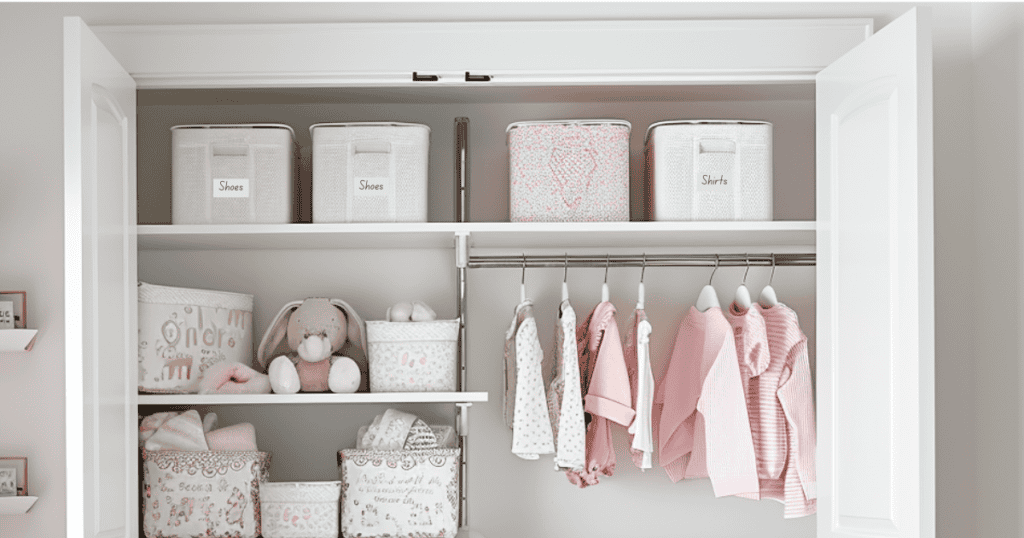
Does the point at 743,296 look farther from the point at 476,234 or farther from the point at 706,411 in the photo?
the point at 476,234

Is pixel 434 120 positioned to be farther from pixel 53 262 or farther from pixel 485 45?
pixel 53 262

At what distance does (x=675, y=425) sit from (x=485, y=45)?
3.48 ft

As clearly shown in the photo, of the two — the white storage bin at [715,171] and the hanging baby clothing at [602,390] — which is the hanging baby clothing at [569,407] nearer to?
the hanging baby clothing at [602,390]

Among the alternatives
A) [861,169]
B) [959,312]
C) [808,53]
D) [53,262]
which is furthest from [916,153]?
[53,262]

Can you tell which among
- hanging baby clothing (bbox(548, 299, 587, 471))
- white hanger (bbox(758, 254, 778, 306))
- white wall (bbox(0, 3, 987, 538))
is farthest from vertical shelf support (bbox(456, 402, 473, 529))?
white wall (bbox(0, 3, 987, 538))

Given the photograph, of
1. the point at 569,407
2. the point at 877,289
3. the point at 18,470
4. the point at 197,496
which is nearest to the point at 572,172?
the point at 569,407

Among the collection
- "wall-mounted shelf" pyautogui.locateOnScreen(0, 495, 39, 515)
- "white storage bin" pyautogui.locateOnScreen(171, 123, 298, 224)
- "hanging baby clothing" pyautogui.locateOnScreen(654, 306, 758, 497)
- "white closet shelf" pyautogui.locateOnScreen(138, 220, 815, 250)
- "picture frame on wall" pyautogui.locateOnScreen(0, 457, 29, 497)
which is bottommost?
"wall-mounted shelf" pyautogui.locateOnScreen(0, 495, 39, 515)

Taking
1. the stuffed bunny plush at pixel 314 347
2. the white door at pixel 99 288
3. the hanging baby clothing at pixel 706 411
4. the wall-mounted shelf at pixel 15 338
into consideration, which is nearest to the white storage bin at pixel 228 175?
the white door at pixel 99 288

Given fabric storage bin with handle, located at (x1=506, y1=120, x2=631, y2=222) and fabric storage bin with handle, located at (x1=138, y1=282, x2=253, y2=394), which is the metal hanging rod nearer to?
fabric storage bin with handle, located at (x1=506, y1=120, x2=631, y2=222)

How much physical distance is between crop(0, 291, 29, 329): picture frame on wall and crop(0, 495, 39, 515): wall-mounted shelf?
43 centimetres

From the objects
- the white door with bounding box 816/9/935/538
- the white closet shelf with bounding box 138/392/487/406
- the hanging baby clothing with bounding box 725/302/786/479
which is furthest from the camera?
the hanging baby clothing with bounding box 725/302/786/479

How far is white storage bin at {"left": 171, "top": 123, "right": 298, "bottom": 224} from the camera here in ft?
6.02

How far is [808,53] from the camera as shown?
180 centimetres

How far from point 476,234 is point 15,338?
119 cm
